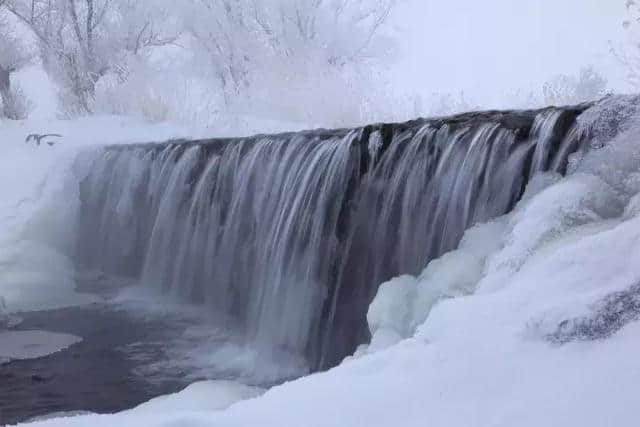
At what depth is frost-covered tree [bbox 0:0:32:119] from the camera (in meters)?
19.6

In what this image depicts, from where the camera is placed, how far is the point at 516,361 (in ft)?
6.42

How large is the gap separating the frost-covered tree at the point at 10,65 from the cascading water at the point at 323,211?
1284 centimetres

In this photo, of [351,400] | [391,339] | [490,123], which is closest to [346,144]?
[490,123]

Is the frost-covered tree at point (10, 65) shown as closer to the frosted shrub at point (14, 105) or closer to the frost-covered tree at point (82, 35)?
the frosted shrub at point (14, 105)

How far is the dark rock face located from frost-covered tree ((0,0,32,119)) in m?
20.1

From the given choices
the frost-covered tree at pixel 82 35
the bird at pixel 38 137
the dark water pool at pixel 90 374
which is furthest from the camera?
the frost-covered tree at pixel 82 35

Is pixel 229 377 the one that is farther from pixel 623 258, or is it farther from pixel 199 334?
pixel 623 258

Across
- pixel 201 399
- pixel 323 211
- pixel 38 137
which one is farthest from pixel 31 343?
pixel 38 137

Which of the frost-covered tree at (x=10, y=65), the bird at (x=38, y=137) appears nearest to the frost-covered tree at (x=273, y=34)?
the frost-covered tree at (x=10, y=65)

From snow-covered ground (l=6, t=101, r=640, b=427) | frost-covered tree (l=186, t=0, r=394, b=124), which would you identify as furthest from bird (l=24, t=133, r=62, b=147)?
snow-covered ground (l=6, t=101, r=640, b=427)

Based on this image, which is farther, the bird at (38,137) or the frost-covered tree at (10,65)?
the frost-covered tree at (10,65)

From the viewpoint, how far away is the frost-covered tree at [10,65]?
19.6 metres

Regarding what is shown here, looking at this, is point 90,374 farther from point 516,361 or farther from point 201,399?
point 516,361

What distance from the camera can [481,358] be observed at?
6.64 ft
